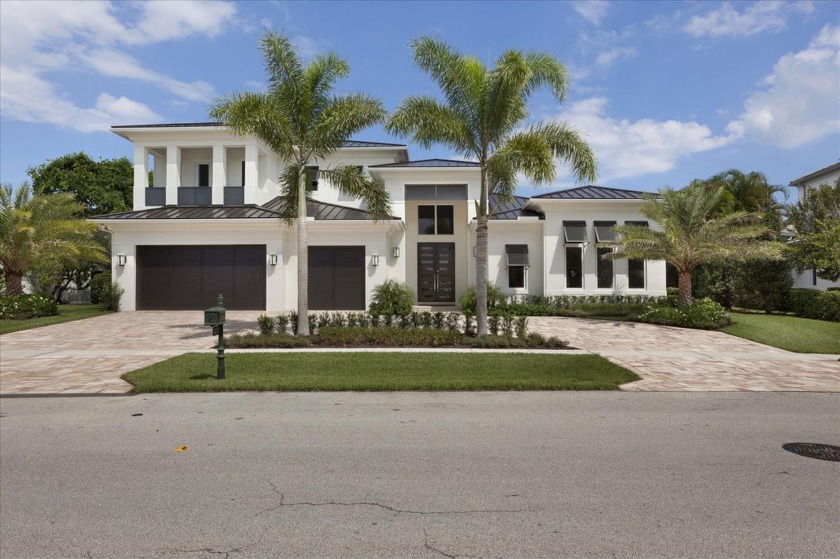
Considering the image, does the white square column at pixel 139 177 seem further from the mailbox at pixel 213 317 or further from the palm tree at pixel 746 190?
the palm tree at pixel 746 190

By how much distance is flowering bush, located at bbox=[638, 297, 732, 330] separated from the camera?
16.8 metres

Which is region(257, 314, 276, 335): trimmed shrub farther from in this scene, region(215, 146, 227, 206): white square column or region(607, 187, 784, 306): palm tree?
region(215, 146, 227, 206): white square column

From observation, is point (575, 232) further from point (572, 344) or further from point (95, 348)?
point (95, 348)

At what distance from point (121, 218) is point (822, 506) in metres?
24.1

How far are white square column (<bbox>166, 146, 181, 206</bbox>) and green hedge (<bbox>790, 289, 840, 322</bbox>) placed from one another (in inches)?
1087

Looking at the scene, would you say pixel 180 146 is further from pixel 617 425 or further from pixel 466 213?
pixel 617 425

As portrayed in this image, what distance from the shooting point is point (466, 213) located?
26.1 meters

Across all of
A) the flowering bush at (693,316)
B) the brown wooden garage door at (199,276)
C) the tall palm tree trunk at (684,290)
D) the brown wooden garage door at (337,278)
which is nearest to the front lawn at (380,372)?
the flowering bush at (693,316)

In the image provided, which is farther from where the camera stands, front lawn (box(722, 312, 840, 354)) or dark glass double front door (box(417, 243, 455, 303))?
dark glass double front door (box(417, 243, 455, 303))

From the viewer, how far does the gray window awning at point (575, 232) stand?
22531 millimetres

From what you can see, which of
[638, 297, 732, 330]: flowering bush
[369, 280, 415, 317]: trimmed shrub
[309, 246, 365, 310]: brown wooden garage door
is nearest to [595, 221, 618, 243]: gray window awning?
[638, 297, 732, 330]: flowering bush

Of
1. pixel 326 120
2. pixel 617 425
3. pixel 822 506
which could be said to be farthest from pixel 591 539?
pixel 326 120

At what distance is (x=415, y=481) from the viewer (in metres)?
4.54

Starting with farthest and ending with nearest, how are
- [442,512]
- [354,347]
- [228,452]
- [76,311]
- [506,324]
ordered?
[76,311] → [506,324] → [354,347] → [228,452] → [442,512]
